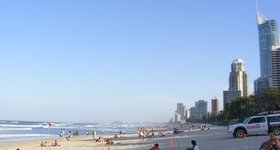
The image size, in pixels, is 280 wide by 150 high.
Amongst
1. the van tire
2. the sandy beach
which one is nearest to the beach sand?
the sandy beach

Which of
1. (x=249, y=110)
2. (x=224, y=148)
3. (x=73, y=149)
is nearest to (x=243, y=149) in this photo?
(x=224, y=148)

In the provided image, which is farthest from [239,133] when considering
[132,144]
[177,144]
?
[132,144]

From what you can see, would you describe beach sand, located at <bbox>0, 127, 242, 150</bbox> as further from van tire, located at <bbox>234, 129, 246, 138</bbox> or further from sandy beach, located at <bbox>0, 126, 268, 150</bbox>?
van tire, located at <bbox>234, 129, 246, 138</bbox>

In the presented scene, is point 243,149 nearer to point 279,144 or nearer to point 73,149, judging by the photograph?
point 279,144

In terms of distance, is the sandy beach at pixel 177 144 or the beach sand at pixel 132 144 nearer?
the sandy beach at pixel 177 144

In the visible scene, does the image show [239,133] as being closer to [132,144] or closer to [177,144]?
[177,144]

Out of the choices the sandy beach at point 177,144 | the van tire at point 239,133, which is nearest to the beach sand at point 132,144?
the sandy beach at point 177,144

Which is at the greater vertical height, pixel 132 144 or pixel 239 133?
pixel 239 133

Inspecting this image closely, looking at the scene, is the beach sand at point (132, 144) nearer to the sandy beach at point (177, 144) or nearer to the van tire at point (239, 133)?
the sandy beach at point (177, 144)

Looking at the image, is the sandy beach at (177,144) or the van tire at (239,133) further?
the van tire at (239,133)

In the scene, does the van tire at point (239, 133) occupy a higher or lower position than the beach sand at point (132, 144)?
higher

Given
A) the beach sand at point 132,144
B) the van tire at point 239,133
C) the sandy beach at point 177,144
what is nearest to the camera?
the sandy beach at point 177,144

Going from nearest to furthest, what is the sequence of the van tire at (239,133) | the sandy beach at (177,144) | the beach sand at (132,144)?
1. the sandy beach at (177,144)
2. the van tire at (239,133)
3. the beach sand at (132,144)

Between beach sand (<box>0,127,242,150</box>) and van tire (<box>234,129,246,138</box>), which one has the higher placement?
van tire (<box>234,129,246,138</box>)
